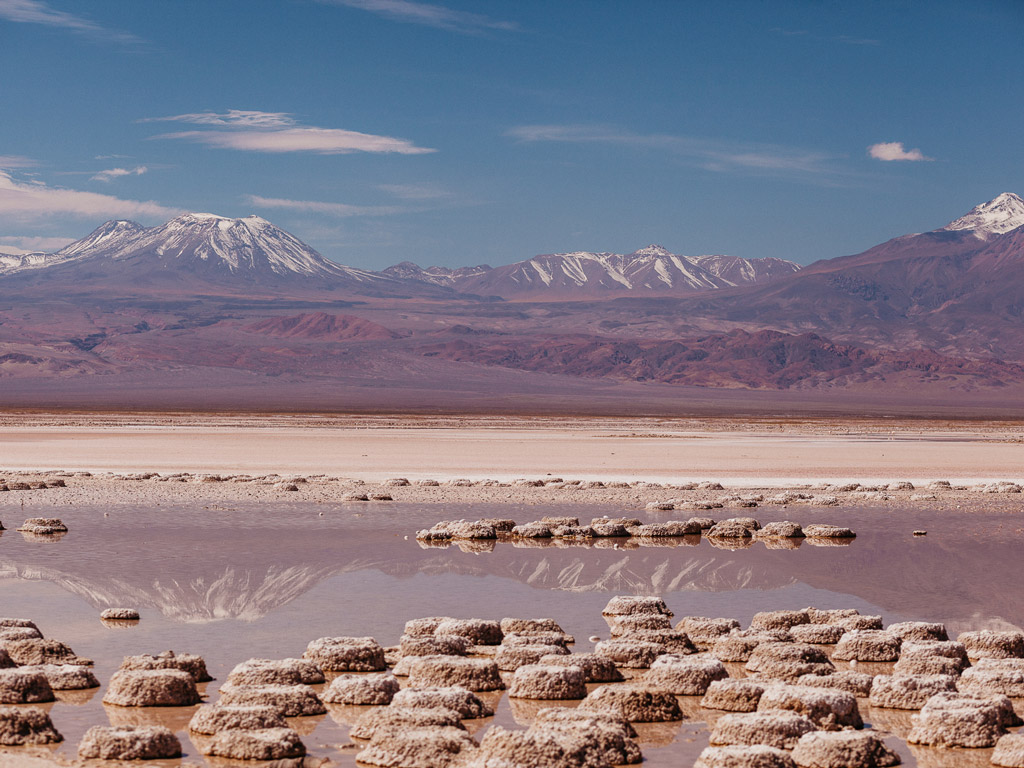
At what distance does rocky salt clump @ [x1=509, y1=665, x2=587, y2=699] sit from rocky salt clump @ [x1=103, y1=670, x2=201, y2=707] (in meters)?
2.38

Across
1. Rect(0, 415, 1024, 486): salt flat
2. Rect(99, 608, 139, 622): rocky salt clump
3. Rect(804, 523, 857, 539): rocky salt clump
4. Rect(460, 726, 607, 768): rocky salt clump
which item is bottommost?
Rect(0, 415, 1024, 486): salt flat

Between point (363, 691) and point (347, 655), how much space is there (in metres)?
1.22

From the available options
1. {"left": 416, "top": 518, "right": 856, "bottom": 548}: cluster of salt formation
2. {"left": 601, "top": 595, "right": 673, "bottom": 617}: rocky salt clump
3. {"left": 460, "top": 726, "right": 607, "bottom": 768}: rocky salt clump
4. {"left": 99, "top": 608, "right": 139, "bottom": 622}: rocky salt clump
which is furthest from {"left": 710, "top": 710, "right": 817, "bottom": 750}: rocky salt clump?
{"left": 416, "top": 518, "right": 856, "bottom": 548}: cluster of salt formation

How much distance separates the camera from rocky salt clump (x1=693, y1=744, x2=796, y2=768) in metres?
7.53

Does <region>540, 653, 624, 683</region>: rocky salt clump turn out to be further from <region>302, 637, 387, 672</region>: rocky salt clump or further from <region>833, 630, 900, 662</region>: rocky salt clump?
<region>833, 630, 900, 662</region>: rocky salt clump

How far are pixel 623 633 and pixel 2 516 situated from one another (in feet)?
46.9

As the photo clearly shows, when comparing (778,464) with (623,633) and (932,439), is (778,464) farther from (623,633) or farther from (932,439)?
(623,633)

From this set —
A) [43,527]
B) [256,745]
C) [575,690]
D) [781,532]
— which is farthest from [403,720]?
[781,532]

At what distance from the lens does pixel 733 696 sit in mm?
9336

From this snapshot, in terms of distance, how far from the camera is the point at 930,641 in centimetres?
1130

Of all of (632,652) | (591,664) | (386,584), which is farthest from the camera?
(386,584)

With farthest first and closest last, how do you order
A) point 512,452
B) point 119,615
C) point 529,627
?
point 512,452 < point 119,615 < point 529,627

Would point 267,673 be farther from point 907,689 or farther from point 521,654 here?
point 907,689

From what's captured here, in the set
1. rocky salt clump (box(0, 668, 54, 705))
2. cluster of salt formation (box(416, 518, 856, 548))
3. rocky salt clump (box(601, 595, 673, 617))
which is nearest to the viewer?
rocky salt clump (box(0, 668, 54, 705))
